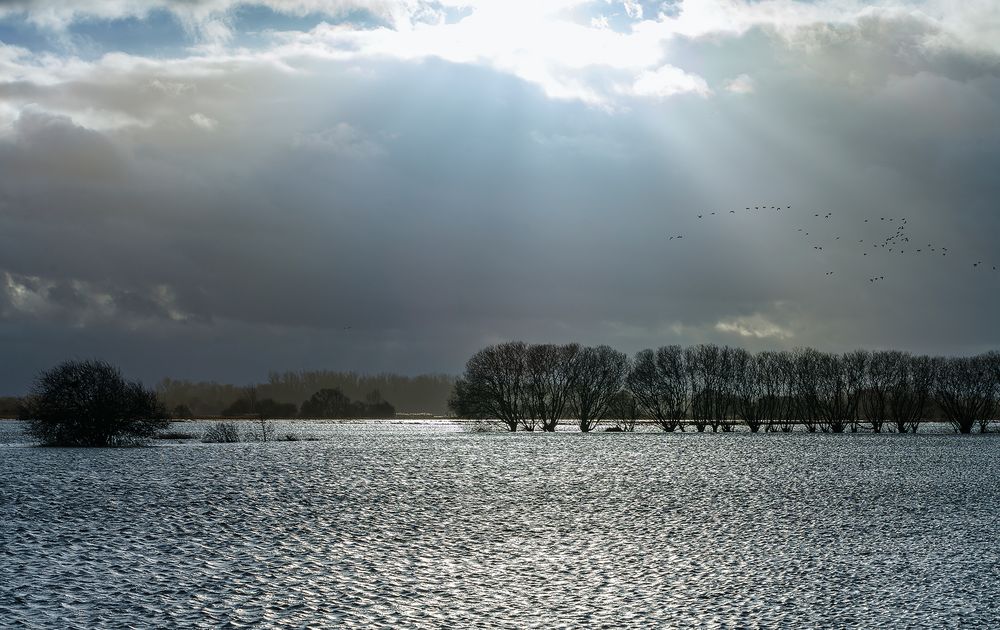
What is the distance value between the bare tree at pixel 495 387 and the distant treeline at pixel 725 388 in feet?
0.59

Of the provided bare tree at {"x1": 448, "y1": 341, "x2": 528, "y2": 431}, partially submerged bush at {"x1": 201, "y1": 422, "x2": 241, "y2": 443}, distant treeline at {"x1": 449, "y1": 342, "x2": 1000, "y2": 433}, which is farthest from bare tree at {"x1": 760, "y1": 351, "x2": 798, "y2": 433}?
partially submerged bush at {"x1": 201, "y1": 422, "x2": 241, "y2": 443}

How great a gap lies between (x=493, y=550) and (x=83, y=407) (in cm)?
5837

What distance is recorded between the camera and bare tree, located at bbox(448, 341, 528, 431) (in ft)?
392

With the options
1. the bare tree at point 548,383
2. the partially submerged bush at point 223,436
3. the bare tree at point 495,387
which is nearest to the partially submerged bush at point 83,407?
the partially submerged bush at point 223,436

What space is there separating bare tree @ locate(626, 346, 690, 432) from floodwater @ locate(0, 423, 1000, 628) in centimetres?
9287

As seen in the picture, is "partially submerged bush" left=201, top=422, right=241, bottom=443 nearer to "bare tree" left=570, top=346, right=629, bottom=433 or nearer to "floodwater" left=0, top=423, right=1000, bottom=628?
"floodwater" left=0, top=423, right=1000, bottom=628

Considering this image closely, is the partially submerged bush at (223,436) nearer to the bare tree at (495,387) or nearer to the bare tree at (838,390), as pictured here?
the bare tree at (495,387)

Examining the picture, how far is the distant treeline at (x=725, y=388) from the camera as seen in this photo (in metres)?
129

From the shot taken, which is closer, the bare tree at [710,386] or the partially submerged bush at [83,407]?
the partially submerged bush at [83,407]

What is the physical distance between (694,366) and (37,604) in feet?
429

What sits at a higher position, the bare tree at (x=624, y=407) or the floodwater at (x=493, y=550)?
the bare tree at (x=624, y=407)

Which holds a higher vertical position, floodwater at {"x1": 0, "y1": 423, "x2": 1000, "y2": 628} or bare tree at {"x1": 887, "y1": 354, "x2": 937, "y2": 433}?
bare tree at {"x1": 887, "y1": 354, "x2": 937, "y2": 433}

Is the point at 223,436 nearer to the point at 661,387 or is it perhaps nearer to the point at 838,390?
the point at 661,387

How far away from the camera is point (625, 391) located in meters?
133
